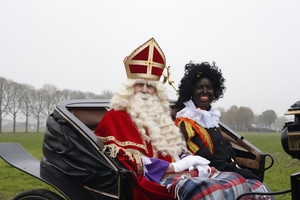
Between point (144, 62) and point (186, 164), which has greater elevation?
point (144, 62)

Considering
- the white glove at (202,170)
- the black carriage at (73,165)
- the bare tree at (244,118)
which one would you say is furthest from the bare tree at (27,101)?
the bare tree at (244,118)

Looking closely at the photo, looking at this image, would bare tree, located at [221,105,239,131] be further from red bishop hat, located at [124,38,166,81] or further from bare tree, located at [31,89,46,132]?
red bishop hat, located at [124,38,166,81]

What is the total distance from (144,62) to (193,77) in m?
0.80

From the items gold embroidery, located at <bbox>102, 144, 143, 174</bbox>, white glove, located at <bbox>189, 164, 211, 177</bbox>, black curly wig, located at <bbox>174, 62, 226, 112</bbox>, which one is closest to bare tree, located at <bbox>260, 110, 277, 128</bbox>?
black curly wig, located at <bbox>174, 62, 226, 112</bbox>

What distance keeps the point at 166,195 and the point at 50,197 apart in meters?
1.18

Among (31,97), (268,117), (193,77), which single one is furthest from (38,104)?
(268,117)

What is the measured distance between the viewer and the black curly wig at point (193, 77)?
3.76m

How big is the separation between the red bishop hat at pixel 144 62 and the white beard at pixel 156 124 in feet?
0.79

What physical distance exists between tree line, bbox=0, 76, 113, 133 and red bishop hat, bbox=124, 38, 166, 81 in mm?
33949

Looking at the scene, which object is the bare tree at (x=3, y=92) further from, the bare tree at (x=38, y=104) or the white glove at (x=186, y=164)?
the white glove at (x=186, y=164)

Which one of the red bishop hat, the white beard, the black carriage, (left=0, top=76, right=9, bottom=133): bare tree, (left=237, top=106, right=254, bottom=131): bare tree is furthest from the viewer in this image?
(left=237, top=106, right=254, bottom=131): bare tree

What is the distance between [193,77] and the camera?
376 cm

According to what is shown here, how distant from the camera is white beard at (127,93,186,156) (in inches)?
122

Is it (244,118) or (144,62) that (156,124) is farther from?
(244,118)
